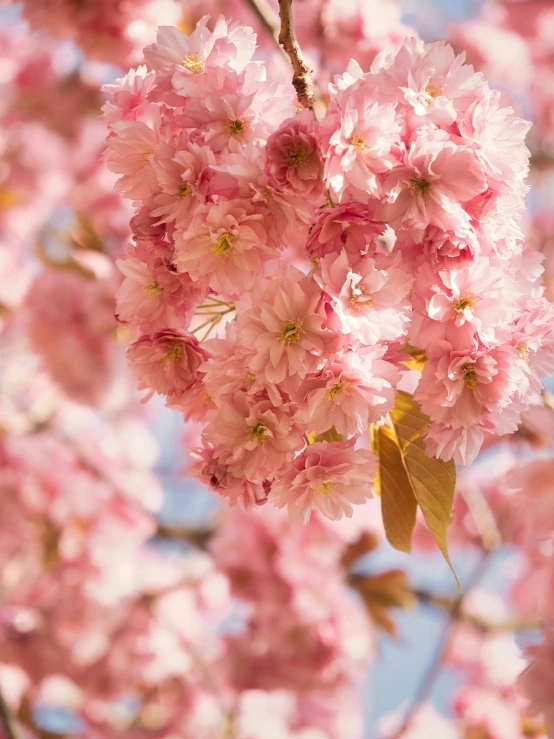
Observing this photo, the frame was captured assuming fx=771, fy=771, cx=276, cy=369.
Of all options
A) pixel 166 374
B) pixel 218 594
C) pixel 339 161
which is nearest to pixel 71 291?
pixel 218 594

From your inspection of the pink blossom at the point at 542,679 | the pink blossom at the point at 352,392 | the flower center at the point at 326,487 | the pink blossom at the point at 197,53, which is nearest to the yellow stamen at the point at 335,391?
the pink blossom at the point at 352,392

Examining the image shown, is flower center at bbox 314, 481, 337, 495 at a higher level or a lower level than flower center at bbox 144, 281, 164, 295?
lower

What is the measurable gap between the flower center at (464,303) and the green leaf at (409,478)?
0.16 m

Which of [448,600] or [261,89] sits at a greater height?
[261,89]

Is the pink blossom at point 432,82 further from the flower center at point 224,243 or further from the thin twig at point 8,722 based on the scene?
the thin twig at point 8,722

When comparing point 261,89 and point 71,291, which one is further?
point 71,291

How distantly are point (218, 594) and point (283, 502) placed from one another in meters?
2.98

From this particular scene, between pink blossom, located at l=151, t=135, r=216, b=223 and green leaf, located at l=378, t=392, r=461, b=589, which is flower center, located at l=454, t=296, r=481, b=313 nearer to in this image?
green leaf, located at l=378, t=392, r=461, b=589

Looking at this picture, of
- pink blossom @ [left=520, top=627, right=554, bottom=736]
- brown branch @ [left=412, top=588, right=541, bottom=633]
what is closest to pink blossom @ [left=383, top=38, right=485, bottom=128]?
pink blossom @ [left=520, top=627, right=554, bottom=736]

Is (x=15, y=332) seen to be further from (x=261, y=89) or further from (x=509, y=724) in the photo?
(x=261, y=89)

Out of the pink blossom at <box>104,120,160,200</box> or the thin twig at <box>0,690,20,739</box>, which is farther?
the thin twig at <box>0,690,20,739</box>

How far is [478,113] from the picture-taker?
777mm

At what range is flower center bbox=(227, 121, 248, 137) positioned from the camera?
79cm

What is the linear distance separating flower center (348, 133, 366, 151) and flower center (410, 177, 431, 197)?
0.06 m
